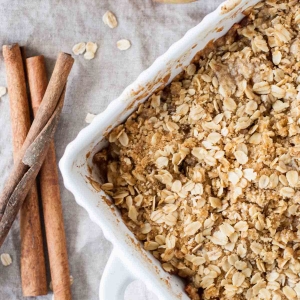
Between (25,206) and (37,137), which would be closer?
(37,137)

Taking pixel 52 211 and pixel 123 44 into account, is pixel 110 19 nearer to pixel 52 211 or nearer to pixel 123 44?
pixel 123 44

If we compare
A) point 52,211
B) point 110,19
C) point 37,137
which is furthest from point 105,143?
point 110,19

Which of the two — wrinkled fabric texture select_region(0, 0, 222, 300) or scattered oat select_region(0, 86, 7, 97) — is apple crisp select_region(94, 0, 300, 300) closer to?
wrinkled fabric texture select_region(0, 0, 222, 300)

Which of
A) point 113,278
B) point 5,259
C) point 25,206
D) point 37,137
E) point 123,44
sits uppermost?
point 123,44

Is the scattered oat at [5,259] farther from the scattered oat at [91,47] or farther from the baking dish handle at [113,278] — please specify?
the scattered oat at [91,47]

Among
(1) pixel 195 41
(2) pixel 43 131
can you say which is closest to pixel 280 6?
(1) pixel 195 41

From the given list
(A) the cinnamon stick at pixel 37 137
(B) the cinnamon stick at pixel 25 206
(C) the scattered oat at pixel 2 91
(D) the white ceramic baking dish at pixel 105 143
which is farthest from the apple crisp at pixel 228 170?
(C) the scattered oat at pixel 2 91
